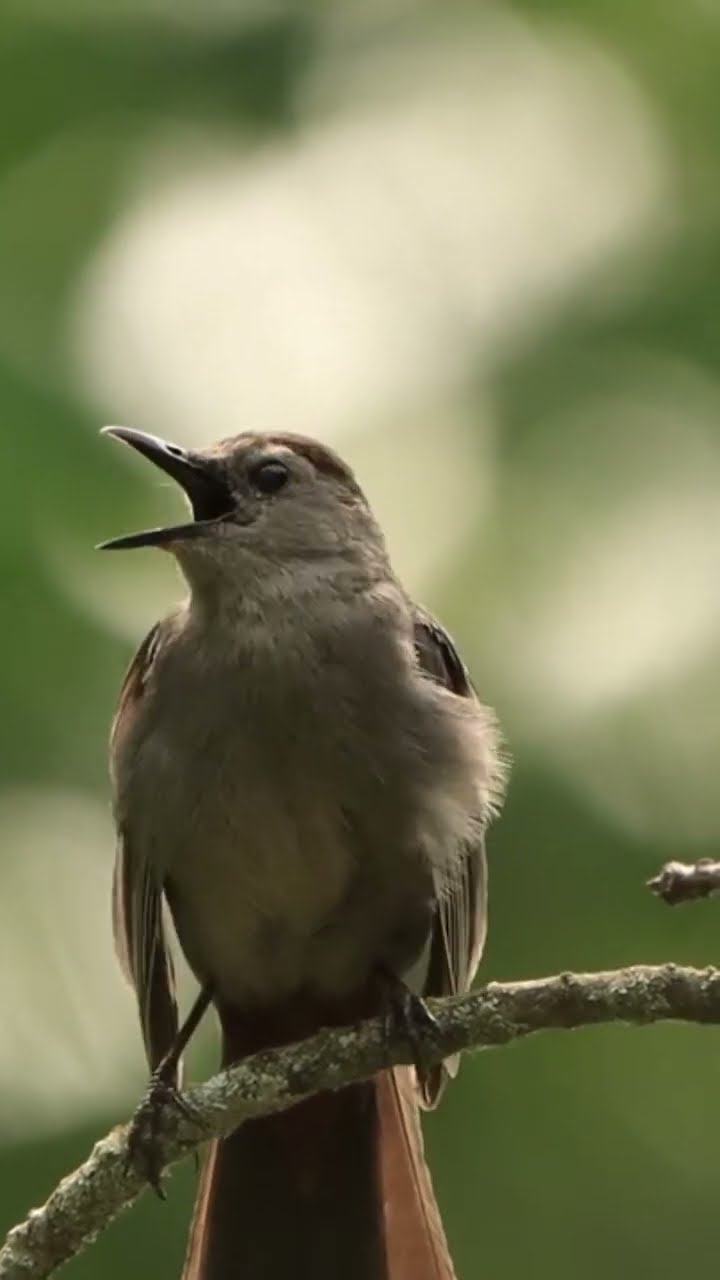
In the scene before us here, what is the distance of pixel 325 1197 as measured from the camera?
3.97 m

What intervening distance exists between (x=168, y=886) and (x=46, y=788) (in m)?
1.13

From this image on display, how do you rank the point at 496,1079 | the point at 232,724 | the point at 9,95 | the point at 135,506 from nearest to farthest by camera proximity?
the point at 232,724, the point at 496,1079, the point at 135,506, the point at 9,95

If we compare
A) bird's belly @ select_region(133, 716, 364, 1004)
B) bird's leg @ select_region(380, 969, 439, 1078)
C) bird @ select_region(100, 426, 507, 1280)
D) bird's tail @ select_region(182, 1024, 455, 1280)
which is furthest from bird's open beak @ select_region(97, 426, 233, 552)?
bird's tail @ select_region(182, 1024, 455, 1280)

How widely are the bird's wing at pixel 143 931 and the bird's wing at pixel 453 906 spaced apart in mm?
459

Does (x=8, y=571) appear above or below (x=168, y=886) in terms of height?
above

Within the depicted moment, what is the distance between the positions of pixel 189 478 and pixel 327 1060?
3.61 ft

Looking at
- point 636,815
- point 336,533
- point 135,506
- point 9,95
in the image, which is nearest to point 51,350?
point 135,506

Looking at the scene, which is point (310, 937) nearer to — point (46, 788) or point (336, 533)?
point (336, 533)

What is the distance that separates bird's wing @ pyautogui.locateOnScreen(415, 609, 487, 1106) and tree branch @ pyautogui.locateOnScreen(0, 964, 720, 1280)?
0.56 m

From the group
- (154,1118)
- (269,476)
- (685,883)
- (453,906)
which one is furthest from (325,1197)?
(685,883)

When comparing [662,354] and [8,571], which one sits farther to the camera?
[662,354]

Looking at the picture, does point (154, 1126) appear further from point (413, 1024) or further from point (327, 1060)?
point (413, 1024)

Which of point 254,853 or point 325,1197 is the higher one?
point 254,853

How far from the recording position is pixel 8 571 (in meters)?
4.84
